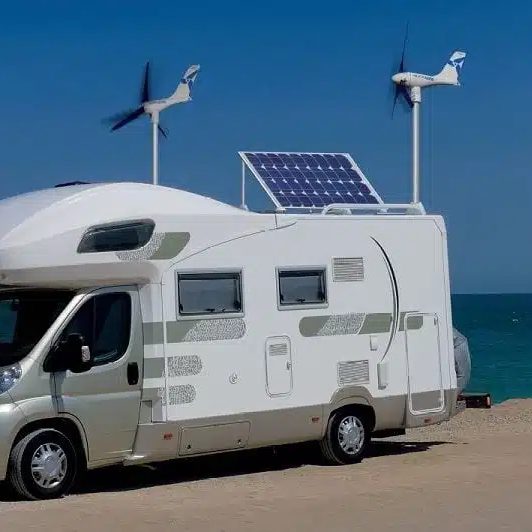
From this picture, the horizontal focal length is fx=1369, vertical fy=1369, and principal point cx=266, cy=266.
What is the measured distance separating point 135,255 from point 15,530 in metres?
3.13

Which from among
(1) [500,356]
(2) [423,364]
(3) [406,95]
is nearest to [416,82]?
(3) [406,95]

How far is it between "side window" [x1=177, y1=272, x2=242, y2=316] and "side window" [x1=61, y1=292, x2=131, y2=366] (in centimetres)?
61

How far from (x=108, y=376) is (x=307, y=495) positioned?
6.95 feet

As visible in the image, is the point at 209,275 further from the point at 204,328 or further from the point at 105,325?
the point at 105,325

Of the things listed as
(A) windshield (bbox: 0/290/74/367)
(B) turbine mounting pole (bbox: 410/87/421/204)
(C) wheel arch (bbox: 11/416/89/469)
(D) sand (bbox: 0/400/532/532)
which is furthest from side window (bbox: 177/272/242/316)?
(B) turbine mounting pole (bbox: 410/87/421/204)

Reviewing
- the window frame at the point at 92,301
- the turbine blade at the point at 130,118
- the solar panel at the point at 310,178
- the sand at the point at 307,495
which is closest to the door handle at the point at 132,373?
the window frame at the point at 92,301

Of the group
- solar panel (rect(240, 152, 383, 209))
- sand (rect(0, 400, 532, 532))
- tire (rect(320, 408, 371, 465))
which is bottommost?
sand (rect(0, 400, 532, 532))

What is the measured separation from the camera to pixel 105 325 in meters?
12.6

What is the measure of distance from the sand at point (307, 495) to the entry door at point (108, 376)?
22.6 inches

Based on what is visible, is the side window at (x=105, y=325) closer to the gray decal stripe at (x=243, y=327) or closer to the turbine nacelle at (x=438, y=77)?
the gray decal stripe at (x=243, y=327)

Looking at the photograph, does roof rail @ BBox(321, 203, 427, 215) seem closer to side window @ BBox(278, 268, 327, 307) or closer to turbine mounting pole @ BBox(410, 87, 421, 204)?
turbine mounting pole @ BBox(410, 87, 421, 204)

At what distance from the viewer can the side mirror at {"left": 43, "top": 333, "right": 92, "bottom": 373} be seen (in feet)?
39.9

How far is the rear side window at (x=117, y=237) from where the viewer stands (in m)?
12.4

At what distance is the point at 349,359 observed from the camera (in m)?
14.5
